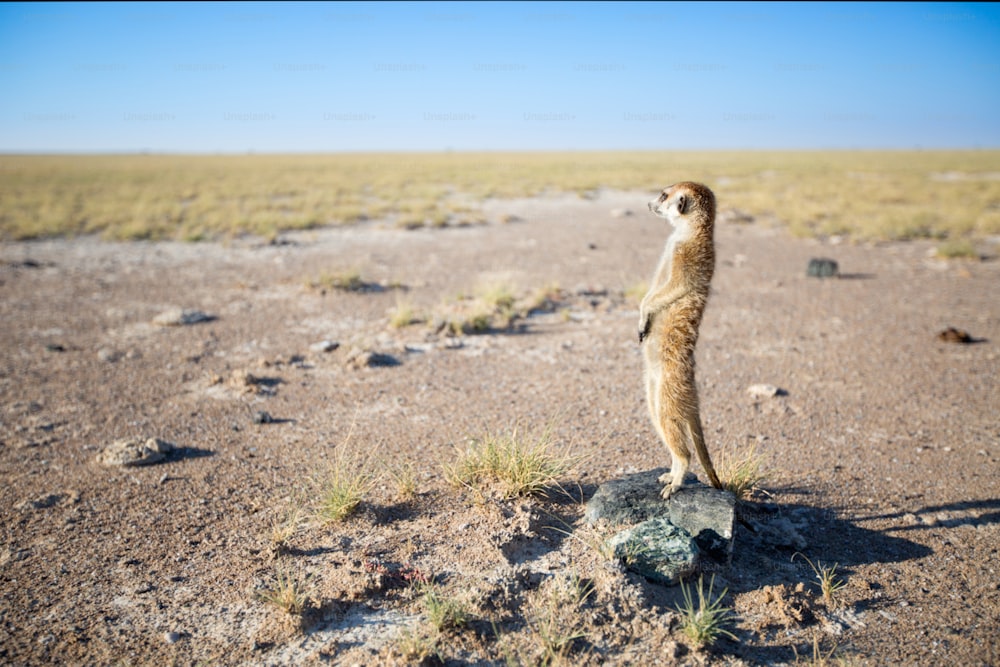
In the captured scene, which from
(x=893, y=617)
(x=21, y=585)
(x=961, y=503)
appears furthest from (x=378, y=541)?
(x=961, y=503)

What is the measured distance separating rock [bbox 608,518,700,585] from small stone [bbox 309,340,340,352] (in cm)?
570

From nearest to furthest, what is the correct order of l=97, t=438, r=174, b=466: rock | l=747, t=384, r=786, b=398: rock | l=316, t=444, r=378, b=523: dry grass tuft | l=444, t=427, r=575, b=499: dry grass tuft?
1. l=316, t=444, r=378, b=523: dry grass tuft
2. l=444, t=427, r=575, b=499: dry grass tuft
3. l=97, t=438, r=174, b=466: rock
4. l=747, t=384, r=786, b=398: rock

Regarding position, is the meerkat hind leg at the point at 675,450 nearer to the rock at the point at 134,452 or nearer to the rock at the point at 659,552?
the rock at the point at 659,552

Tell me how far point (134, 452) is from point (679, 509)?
4.44 m

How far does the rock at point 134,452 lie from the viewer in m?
5.02

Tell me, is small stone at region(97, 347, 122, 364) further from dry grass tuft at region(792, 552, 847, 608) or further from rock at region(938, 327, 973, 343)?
rock at region(938, 327, 973, 343)

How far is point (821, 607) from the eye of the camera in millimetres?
3303

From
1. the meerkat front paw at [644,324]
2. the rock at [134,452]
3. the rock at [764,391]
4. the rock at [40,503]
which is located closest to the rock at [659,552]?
the meerkat front paw at [644,324]

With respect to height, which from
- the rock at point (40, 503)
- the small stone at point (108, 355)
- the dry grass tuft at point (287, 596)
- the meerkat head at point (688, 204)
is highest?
the meerkat head at point (688, 204)

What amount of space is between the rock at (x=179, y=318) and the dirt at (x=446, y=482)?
0.43 ft

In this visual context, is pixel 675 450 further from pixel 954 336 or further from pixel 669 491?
pixel 954 336

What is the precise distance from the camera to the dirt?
312cm

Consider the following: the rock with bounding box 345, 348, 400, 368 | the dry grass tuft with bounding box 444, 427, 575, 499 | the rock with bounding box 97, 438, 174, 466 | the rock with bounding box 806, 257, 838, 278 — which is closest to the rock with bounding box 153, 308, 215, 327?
the rock with bounding box 345, 348, 400, 368

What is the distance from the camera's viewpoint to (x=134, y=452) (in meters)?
5.07
